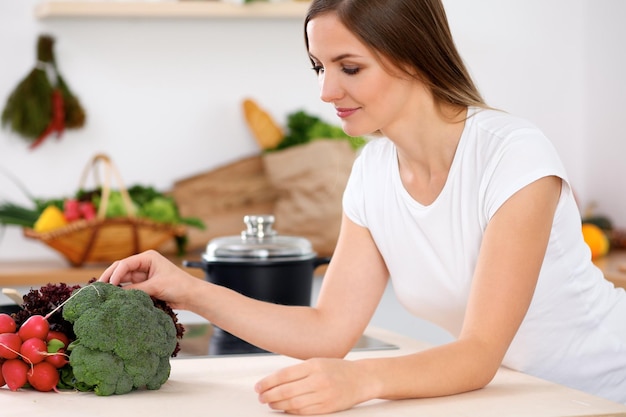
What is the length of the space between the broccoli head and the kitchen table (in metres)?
0.02

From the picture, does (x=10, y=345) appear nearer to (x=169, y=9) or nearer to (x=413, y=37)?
(x=413, y=37)

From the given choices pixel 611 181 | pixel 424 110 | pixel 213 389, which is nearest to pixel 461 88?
pixel 424 110

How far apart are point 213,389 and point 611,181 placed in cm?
278

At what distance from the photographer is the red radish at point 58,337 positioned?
1.29 meters

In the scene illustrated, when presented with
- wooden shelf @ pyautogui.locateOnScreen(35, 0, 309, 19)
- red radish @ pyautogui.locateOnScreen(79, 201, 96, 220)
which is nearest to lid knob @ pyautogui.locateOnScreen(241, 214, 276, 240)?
red radish @ pyautogui.locateOnScreen(79, 201, 96, 220)

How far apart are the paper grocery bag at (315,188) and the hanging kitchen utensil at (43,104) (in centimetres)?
75

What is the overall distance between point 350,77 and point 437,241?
31cm

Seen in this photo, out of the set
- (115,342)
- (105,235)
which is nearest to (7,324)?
(115,342)

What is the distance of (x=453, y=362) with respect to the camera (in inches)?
51.3

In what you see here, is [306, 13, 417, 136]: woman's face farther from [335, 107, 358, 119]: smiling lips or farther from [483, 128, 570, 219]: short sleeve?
[483, 128, 570, 219]: short sleeve

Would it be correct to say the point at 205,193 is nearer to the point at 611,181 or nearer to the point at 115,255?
the point at 115,255

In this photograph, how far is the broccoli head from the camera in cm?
127

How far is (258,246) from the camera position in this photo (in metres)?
1.99

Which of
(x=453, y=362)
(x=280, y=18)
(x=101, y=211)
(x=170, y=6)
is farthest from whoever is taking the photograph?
(x=280, y=18)
